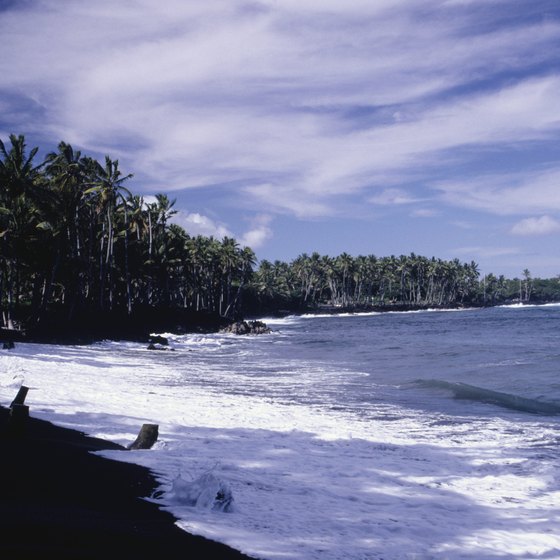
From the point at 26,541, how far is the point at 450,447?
791cm

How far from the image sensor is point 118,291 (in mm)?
67562

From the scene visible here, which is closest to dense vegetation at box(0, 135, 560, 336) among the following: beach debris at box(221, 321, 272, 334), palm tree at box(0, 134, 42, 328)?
palm tree at box(0, 134, 42, 328)

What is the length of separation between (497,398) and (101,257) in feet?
132

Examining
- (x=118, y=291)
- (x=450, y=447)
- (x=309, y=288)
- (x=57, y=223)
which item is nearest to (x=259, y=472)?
(x=450, y=447)

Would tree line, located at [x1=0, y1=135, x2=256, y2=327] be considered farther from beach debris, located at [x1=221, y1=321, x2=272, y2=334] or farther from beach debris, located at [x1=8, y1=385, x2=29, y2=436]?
beach debris, located at [x1=8, y1=385, x2=29, y2=436]

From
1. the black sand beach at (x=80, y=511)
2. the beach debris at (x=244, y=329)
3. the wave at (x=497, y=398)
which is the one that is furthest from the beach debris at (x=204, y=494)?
the beach debris at (x=244, y=329)

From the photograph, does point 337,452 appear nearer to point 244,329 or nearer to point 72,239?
point 72,239

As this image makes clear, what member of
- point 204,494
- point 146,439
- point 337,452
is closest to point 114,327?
point 146,439

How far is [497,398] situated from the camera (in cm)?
1680

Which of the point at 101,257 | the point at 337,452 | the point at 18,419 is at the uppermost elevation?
the point at 101,257

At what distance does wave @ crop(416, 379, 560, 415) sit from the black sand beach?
11.8 m

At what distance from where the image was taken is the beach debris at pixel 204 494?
20.2ft

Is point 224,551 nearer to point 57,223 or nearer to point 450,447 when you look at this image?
point 450,447

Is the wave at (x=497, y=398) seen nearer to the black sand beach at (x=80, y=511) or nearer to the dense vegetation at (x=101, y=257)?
the black sand beach at (x=80, y=511)
